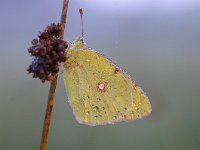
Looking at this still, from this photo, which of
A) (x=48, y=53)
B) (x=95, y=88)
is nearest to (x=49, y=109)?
(x=48, y=53)

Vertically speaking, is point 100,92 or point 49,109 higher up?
point 100,92

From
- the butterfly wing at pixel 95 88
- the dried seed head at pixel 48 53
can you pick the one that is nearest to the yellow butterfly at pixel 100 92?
the butterfly wing at pixel 95 88

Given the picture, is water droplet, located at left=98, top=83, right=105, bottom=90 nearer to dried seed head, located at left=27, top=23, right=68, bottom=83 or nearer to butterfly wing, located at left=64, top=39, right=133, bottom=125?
butterfly wing, located at left=64, top=39, right=133, bottom=125

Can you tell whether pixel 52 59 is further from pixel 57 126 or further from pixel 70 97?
pixel 57 126

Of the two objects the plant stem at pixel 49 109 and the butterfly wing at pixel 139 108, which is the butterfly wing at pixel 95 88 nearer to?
the butterfly wing at pixel 139 108

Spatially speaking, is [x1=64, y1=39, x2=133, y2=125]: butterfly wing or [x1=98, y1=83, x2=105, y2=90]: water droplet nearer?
[x1=64, y1=39, x2=133, y2=125]: butterfly wing

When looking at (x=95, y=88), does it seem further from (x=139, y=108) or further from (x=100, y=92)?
(x=139, y=108)

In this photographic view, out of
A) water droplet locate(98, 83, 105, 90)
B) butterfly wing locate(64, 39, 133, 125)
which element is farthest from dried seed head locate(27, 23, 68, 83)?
water droplet locate(98, 83, 105, 90)

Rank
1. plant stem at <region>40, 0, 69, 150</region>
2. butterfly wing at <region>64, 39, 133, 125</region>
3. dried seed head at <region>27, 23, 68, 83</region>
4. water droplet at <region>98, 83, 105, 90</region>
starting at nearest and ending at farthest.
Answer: plant stem at <region>40, 0, 69, 150</region>
dried seed head at <region>27, 23, 68, 83</region>
butterfly wing at <region>64, 39, 133, 125</region>
water droplet at <region>98, 83, 105, 90</region>
